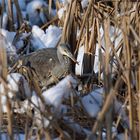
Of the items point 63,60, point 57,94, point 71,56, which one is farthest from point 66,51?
point 57,94

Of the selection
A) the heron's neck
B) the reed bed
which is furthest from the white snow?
the heron's neck

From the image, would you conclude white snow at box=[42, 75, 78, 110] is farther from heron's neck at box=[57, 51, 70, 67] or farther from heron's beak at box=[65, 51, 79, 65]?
heron's neck at box=[57, 51, 70, 67]

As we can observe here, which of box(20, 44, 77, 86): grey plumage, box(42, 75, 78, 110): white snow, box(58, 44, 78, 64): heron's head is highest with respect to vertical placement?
box(42, 75, 78, 110): white snow

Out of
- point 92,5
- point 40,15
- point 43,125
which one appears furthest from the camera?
point 40,15

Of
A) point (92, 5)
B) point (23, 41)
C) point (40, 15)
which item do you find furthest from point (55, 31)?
point (40, 15)

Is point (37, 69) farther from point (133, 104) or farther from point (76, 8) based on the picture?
point (133, 104)

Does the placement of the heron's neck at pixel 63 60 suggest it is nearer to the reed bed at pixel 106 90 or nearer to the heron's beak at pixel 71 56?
the heron's beak at pixel 71 56

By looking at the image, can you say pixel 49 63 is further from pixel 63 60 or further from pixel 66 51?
pixel 66 51

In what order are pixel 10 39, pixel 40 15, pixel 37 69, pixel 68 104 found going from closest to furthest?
1. pixel 68 104
2. pixel 37 69
3. pixel 10 39
4. pixel 40 15

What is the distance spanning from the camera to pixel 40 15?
5.89 m

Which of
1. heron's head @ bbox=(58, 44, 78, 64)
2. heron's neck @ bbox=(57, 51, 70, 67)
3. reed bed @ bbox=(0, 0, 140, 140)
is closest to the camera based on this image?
reed bed @ bbox=(0, 0, 140, 140)

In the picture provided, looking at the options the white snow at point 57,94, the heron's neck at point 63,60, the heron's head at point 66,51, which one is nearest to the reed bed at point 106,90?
the white snow at point 57,94

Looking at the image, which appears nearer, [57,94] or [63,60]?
[57,94]

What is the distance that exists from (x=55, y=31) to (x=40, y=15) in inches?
57.0
